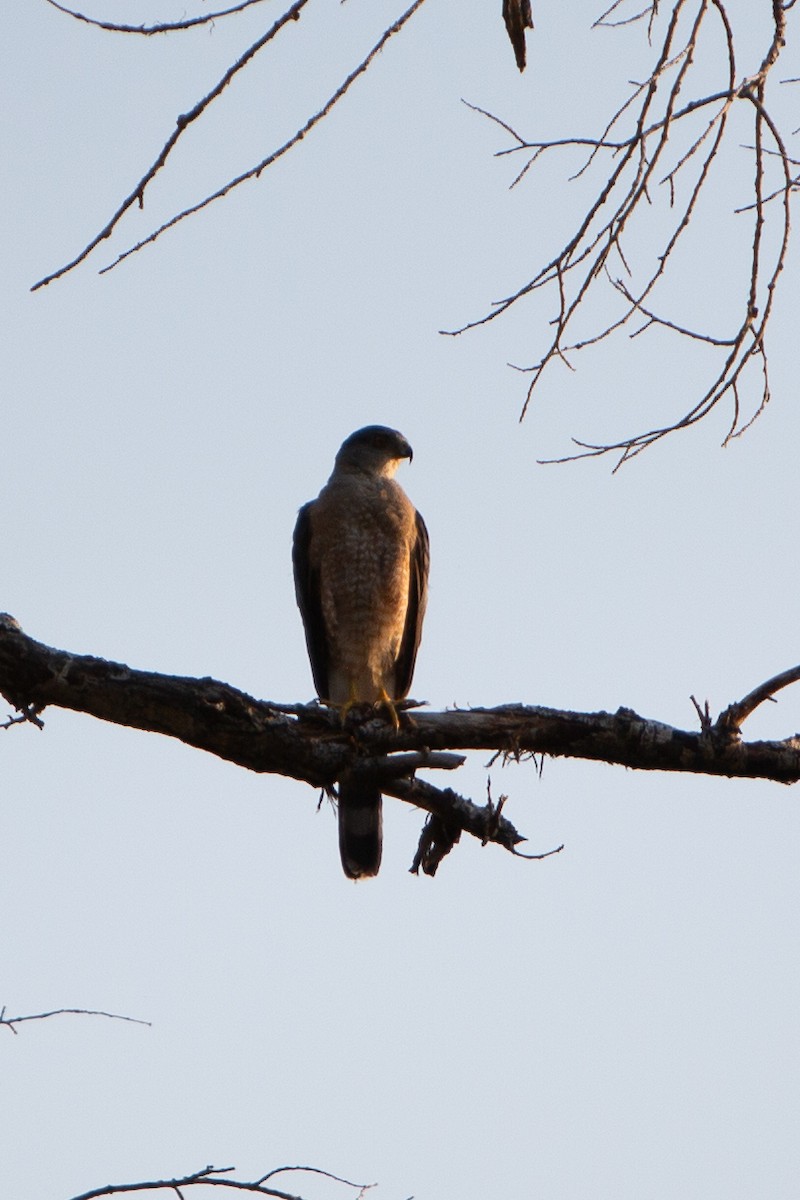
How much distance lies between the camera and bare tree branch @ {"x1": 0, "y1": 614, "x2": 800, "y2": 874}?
3461mm

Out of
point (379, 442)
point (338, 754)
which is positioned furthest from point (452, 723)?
point (379, 442)

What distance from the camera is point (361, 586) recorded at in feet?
22.1

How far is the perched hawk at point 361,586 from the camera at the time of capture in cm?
673

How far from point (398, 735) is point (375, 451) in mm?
3811

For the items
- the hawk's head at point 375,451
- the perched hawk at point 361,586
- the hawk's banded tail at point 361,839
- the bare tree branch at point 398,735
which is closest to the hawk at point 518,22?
the bare tree branch at point 398,735

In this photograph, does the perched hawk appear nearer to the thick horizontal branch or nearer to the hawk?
the thick horizontal branch

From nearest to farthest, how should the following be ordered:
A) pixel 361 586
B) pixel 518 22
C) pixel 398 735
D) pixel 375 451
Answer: pixel 518 22 → pixel 398 735 → pixel 361 586 → pixel 375 451

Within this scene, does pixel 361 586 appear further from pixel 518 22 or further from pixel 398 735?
pixel 518 22

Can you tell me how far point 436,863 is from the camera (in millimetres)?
4195

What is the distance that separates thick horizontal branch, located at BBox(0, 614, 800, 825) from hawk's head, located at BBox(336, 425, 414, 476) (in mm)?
3593

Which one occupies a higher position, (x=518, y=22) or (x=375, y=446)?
(x=375, y=446)

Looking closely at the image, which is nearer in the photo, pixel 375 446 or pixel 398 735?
pixel 398 735

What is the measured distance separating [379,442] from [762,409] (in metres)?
4.11

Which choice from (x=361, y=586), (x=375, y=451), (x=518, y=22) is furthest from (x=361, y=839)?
(x=518, y=22)
